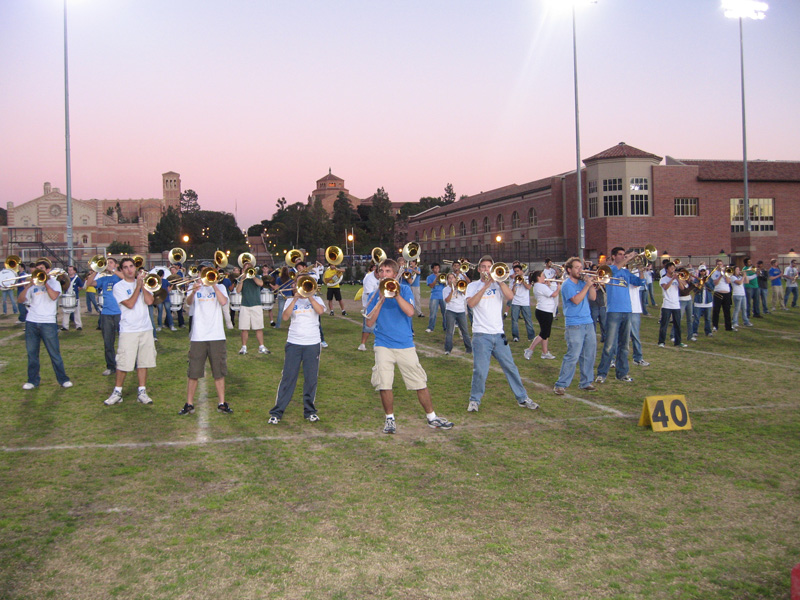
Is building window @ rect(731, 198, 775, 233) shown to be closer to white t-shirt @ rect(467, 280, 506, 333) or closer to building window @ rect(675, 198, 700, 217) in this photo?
building window @ rect(675, 198, 700, 217)

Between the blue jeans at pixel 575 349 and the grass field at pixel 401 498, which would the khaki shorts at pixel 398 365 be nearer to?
the grass field at pixel 401 498

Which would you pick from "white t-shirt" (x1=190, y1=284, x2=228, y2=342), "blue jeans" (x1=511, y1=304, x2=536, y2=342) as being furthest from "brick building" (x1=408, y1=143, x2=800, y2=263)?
"white t-shirt" (x1=190, y1=284, x2=228, y2=342)

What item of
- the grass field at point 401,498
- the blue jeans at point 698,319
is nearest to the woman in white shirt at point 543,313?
the grass field at point 401,498

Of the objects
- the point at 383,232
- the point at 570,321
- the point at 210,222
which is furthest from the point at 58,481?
the point at 210,222

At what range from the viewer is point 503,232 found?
7450 cm

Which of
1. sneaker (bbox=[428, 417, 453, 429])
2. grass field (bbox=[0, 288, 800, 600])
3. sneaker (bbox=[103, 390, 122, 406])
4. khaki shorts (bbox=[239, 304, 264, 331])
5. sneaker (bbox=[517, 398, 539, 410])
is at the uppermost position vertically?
khaki shorts (bbox=[239, 304, 264, 331])

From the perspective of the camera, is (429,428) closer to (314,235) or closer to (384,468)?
(384,468)

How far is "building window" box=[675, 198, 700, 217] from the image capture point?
195 ft

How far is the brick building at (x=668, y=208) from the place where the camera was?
188ft

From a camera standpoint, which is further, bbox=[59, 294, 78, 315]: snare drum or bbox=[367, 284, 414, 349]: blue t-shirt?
bbox=[59, 294, 78, 315]: snare drum

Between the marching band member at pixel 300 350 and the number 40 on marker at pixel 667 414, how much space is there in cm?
387

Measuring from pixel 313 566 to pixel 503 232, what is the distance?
71921mm

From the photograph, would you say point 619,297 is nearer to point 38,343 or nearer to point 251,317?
point 251,317

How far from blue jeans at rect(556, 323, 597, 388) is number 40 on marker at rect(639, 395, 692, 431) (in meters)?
1.83
